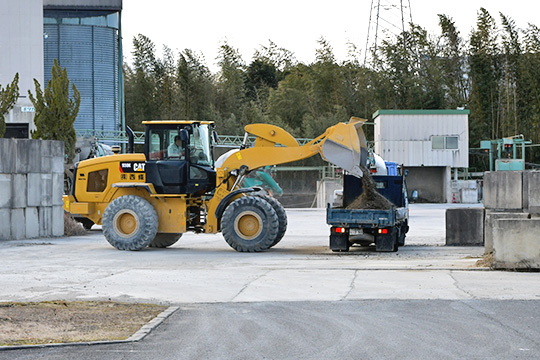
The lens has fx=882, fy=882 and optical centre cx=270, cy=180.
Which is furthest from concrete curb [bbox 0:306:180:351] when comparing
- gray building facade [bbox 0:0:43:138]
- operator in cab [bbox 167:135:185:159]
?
gray building facade [bbox 0:0:43:138]

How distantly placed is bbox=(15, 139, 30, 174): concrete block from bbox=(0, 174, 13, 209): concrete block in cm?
41

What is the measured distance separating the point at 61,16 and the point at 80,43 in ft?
8.30

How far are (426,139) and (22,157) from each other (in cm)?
4392

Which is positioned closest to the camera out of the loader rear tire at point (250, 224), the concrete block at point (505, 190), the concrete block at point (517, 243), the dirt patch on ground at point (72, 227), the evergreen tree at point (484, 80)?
the concrete block at point (517, 243)

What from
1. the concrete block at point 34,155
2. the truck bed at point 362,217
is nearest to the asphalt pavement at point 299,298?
the truck bed at point 362,217

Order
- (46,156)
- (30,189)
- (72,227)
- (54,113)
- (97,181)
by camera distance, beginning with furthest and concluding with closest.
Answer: (54,113) < (72,227) < (46,156) < (30,189) < (97,181)

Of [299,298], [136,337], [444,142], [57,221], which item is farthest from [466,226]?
[444,142]

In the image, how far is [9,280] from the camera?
50.7 ft

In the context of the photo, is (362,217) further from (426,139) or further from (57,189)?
(426,139)

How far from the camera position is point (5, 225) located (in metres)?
25.2

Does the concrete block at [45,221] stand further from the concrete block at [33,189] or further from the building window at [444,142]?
the building window at [444,142]

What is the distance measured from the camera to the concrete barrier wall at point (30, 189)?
25.3 meters

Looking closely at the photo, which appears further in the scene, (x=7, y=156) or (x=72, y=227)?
(x=72, y=227)

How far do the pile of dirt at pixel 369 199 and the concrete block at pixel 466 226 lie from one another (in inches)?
89.1
